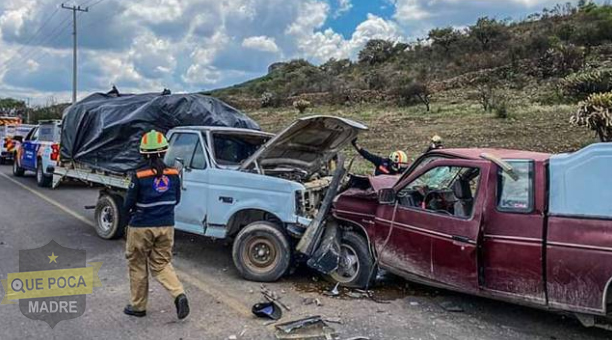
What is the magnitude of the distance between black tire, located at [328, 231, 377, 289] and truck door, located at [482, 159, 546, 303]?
145 cm

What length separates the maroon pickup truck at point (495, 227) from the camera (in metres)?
4.73

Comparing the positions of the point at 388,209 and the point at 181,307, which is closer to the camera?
the point at 181,307

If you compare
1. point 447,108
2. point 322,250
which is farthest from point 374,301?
point 447,108

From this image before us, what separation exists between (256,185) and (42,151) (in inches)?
454

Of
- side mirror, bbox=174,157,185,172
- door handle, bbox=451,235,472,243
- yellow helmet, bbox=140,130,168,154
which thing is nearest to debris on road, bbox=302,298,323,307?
door handle, bbox=451,235,472,243

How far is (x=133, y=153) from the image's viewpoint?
30.8 feet

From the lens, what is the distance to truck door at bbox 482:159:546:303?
497cm

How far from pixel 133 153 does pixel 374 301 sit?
5.31 m

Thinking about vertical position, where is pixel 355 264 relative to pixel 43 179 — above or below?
below

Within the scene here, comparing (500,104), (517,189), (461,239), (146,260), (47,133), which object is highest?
(500,104)

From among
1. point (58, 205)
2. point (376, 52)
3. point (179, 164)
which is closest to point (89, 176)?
point (179, 164)

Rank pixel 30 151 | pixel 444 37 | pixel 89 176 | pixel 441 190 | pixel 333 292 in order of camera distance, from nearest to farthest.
Answer: 1. pixel 333 292
2. pixel 441 190
3. pixel 89 176
4. pixel 30 151
5. pixel 444 37

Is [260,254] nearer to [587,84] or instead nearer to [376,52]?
[587,84]

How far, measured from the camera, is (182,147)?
25.8 feet
